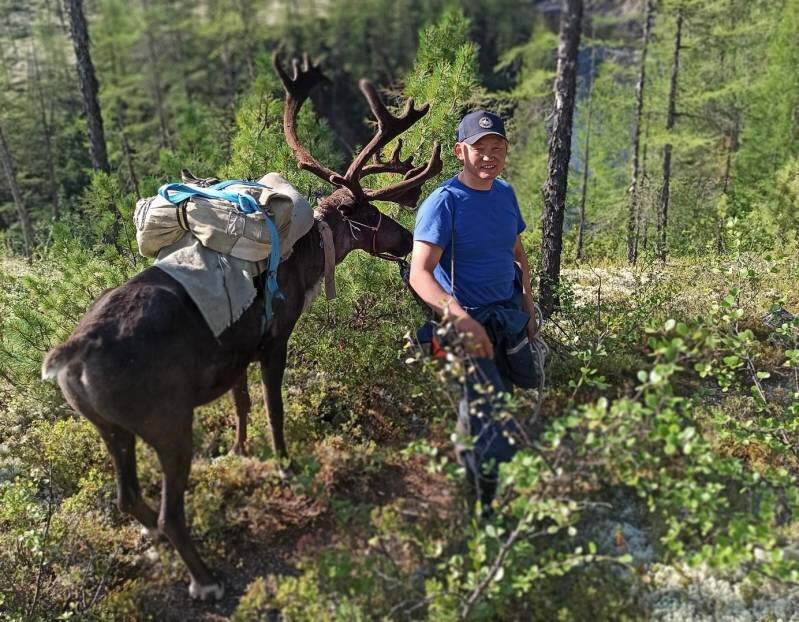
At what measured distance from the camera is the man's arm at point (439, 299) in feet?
11.0

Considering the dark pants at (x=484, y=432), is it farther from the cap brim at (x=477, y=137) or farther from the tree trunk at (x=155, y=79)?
the tree trunk at (x=155, y=79)

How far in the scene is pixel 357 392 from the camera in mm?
5293

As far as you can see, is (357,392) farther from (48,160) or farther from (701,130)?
(48,160)

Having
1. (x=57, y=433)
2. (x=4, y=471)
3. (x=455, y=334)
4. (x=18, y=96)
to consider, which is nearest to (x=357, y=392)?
(x=455, y=334)

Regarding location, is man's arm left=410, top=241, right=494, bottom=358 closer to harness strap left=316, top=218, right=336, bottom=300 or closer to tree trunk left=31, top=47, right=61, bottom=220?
harness strap left=316, top=218, right=336, bottom=300

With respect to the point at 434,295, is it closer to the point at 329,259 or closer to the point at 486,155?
the point at 486,155

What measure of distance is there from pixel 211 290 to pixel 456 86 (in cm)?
395

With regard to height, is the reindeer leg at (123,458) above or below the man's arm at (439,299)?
below

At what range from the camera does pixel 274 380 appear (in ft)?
14.1

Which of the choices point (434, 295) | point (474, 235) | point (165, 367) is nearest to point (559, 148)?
point (474, 235)

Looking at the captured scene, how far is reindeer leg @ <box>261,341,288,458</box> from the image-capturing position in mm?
4258

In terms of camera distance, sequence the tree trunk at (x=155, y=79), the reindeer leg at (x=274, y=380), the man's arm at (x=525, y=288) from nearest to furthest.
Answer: the reindeer leg at (x=274, y=380) < the man's arm at (x=525, y=288) < the tree trunk at (x=155, y=79)

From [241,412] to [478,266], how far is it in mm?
2237

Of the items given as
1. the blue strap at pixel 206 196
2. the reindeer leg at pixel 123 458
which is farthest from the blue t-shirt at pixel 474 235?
the reindeer leg at pixel 123 458
